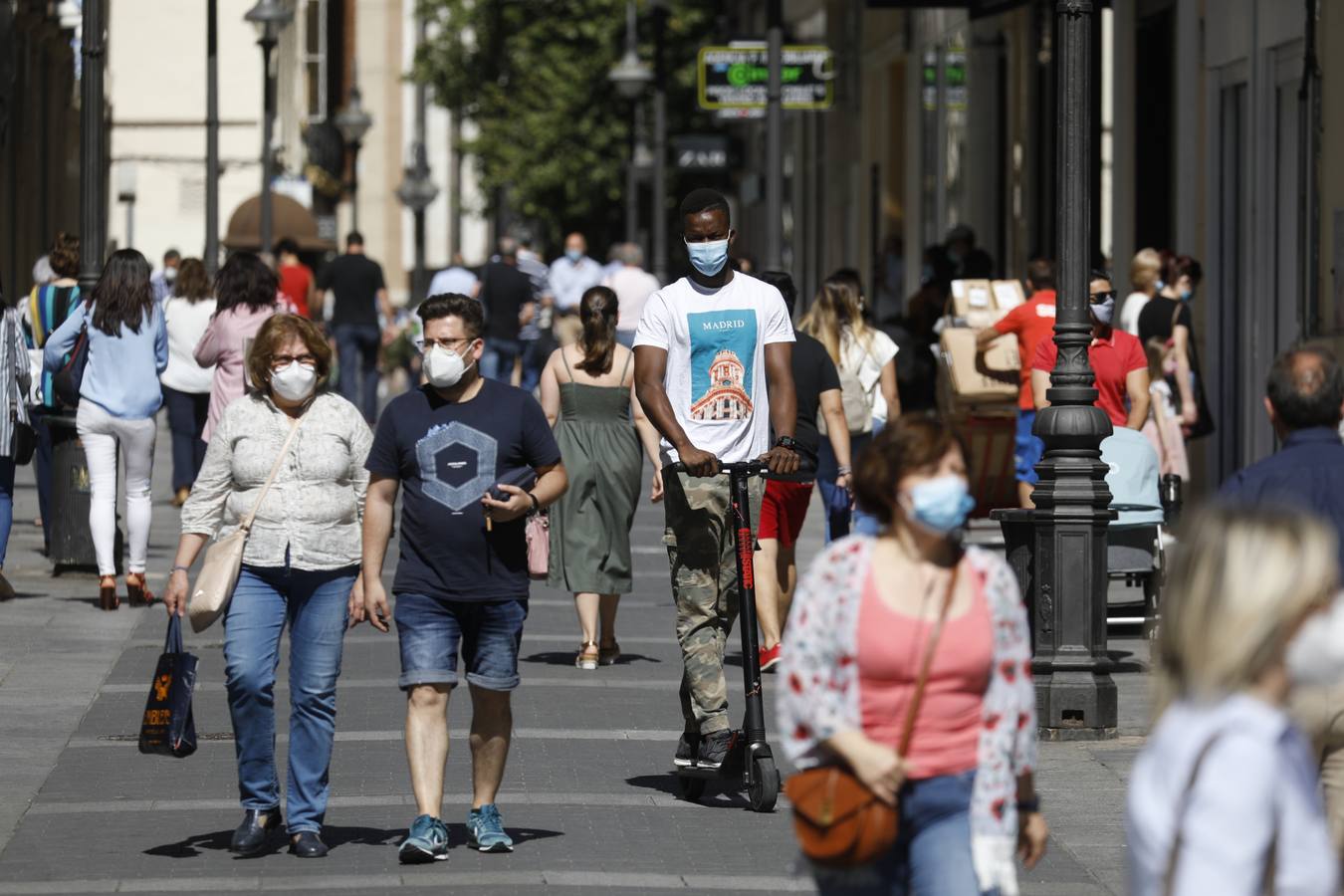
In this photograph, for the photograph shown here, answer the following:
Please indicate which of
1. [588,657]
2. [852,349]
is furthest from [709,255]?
[852,349]

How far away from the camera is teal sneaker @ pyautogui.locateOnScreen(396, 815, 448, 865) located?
7.62 m

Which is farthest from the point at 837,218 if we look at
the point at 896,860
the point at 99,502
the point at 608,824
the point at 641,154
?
the point at 896,860

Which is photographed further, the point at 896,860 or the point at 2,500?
the point at 2,500

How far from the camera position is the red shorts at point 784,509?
1099 centimetres

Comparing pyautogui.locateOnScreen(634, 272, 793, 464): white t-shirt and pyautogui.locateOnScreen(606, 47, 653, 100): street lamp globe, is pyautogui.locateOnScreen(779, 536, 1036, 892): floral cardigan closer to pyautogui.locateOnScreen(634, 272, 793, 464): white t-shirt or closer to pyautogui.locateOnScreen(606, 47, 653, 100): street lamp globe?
pyautogui.locateOnScreen(634, 272, 793, 464): white t-shirt

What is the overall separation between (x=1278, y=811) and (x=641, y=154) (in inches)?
1480

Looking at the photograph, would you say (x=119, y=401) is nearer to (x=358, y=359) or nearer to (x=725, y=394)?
(x=725, y=394)

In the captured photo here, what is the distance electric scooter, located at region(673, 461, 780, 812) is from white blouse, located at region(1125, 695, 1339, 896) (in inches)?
178

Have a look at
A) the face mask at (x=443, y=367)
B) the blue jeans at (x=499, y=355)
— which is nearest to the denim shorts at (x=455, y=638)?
the face mask at (x=443, y=367)

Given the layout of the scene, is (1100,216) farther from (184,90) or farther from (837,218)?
(184,90)

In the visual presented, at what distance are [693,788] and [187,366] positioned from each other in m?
10.8

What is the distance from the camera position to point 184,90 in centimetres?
4591

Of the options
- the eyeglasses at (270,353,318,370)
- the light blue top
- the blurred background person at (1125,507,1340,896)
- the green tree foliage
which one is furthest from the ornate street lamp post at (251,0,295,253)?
the blurred background person at (1125,507,1340,896)

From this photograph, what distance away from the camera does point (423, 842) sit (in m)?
7.62
